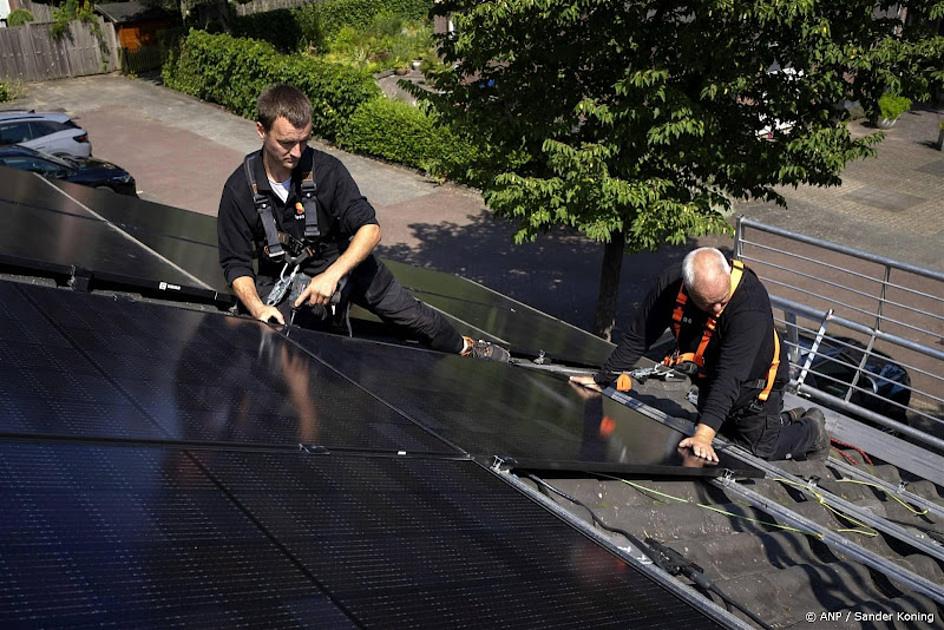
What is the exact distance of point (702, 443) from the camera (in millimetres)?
4980

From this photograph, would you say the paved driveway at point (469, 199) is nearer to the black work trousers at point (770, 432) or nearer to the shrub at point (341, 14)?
the shrub at point (341, 14)

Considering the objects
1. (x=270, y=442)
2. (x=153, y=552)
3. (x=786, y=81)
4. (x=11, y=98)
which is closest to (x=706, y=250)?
(x=270, y=442)

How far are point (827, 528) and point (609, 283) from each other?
7.85 metres

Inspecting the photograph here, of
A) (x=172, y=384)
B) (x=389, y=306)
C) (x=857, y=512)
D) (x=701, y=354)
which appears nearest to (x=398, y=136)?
(x=389, y=306)

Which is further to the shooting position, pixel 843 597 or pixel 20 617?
pixel 843 597

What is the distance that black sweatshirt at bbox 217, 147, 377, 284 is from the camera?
515 cm

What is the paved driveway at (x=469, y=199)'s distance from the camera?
1753cm

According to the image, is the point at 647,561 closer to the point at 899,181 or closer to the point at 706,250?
the point at 706,250

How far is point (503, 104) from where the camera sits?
10.9m

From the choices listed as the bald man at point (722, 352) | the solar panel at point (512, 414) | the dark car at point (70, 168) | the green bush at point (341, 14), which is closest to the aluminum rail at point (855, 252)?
the bald man at point (722, 352)

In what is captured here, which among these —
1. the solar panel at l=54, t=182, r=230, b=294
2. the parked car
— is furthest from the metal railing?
the parked car

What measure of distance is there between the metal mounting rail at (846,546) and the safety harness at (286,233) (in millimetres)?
2674

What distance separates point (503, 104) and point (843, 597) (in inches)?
306

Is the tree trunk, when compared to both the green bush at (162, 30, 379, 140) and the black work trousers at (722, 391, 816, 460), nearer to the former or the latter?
the black work trousers at (722, 391, 816, 460)
